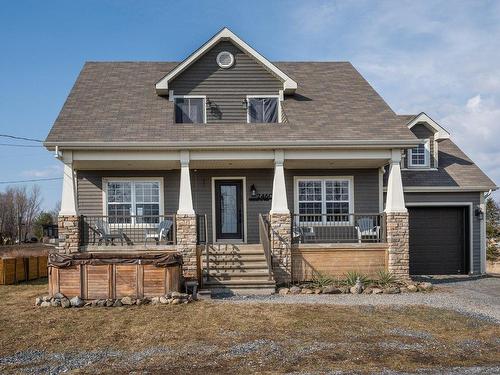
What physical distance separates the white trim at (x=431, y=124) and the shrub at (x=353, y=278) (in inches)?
225

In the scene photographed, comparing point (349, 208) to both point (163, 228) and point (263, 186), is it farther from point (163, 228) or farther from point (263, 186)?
point (163, 228)

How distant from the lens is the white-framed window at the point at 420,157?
51.6ft

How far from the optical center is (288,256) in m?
12.4

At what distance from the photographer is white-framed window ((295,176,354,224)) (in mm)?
14594

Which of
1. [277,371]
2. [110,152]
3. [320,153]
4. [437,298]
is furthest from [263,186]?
[277,371]

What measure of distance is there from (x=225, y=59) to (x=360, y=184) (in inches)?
223

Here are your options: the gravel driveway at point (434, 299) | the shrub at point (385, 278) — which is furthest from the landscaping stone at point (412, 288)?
the shrub at point (385, 278)

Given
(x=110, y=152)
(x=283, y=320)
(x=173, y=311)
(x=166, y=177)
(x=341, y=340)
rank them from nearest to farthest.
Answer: (x=341, y=340) < (x=283, y=320) < (x=173, y=311) < (x=110, y=152) < (x=166, y=177)

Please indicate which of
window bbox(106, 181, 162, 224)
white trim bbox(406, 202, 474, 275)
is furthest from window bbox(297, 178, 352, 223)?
window bbox(106, 181, 162, 224)

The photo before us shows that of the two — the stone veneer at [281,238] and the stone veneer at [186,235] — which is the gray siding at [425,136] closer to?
the stone veneer at [281,238]

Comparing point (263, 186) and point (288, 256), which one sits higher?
point (263, 186)

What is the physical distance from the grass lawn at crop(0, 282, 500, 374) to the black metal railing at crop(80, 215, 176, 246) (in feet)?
9.92

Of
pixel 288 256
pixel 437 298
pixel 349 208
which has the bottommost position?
pixel 437 298

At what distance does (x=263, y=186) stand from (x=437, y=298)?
5.97 metres
